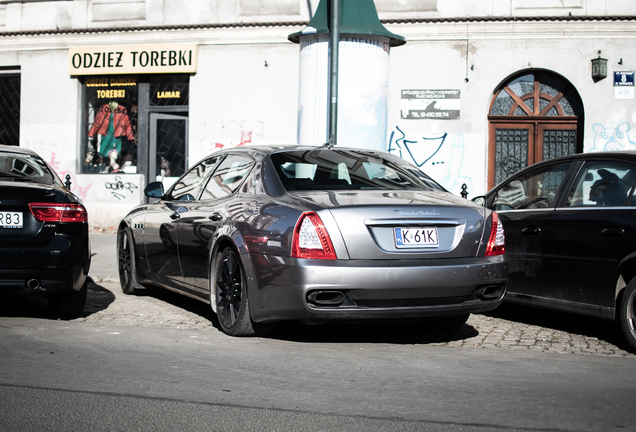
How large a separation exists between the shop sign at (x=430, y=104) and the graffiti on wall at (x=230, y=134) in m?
3.05

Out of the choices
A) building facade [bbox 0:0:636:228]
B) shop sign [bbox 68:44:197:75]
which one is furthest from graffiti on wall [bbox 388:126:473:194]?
shop sign [bbox 68:44:197:75]

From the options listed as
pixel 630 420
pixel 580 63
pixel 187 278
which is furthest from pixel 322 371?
pixel 580 63

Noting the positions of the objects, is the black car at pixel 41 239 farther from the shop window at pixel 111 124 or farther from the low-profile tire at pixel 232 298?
the shop window at pixel 111 124

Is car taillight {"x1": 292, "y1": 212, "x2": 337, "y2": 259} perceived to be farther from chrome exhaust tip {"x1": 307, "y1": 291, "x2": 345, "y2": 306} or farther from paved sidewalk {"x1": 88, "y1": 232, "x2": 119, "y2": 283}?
paved sidewalk {"x1": 88, "y1": 232, "x2": 119, "y2": 283}

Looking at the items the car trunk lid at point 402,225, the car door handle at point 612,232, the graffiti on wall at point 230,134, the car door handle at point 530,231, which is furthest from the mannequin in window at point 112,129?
the car door handle at point 612,232

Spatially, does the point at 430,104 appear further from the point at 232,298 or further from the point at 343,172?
the point at 232,298

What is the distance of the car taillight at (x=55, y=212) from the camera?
21.1 feet

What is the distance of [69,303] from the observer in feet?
22.7

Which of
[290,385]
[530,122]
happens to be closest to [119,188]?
[530,122]

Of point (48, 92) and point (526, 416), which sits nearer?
point (526, 416)

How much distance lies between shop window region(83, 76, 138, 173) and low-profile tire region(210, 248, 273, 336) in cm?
1215

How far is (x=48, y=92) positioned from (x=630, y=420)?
53.9 ft

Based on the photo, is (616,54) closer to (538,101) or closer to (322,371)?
(538,101)

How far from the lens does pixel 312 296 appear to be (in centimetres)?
534
